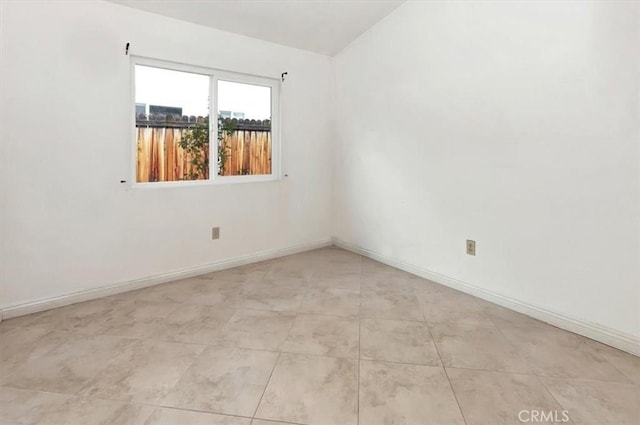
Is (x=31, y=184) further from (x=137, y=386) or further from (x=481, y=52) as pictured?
(x=481, y=52)

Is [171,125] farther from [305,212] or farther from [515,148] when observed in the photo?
[515,148]

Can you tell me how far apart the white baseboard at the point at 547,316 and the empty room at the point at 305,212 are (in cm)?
2

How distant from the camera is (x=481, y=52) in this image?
2527 mm

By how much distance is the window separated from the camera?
299 cm

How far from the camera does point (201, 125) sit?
3.31 m

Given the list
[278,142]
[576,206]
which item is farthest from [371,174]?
[576,206]

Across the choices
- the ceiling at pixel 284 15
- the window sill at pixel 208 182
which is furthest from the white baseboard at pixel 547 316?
the ceiling at pixel 284 15

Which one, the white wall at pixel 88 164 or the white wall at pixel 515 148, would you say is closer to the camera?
the white wall at pixel 515 148

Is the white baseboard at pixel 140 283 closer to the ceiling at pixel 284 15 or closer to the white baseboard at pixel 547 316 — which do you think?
the white baseboard at pixel 547 316

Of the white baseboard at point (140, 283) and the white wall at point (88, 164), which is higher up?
the white wall at point (88, 164)

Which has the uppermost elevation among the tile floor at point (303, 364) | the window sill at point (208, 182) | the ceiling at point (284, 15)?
the ceiling at point (284, 15)

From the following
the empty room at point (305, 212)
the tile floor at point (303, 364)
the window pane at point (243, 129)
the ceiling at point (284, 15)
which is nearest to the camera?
the tile floor at point (303, 364)

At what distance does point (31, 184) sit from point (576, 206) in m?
3.67

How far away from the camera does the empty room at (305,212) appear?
1622mm
